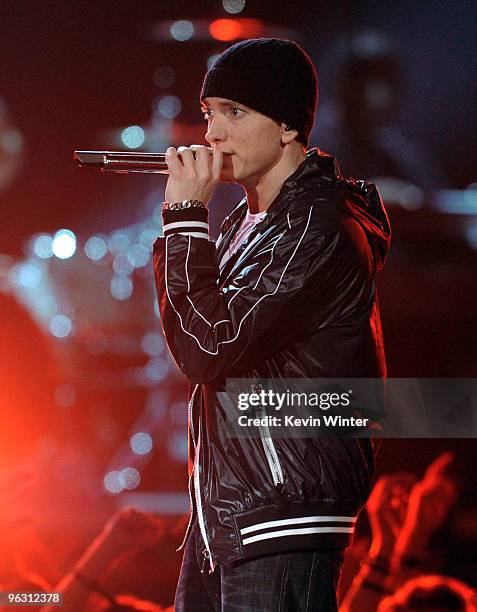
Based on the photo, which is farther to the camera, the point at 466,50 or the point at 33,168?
the point at 33,168

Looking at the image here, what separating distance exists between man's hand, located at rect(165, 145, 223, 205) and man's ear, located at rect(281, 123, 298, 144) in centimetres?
11

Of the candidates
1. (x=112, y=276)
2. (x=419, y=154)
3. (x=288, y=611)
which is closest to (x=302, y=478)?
(x=288, y=611)

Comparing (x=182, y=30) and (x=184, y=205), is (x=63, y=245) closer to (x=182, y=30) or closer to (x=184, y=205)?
(x=182, y=30)

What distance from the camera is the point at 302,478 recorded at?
116 centimetres

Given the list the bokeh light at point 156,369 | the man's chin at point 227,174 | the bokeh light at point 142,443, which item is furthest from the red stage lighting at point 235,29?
the bokeh light at point 142,443

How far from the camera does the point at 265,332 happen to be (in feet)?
3.84

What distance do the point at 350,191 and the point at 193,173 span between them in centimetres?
24

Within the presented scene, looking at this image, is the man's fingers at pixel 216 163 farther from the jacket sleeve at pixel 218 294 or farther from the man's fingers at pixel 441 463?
the man's fingers at pixel 441 463

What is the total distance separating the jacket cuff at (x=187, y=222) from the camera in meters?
1.22

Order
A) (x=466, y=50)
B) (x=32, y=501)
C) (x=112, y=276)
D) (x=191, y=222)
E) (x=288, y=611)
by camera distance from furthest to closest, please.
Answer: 1. (x=112, y=276)
2. (x=32, y=501)
3. (x=466, y=50)
4. (x=191, y=222)
5. (x=288, y=611)

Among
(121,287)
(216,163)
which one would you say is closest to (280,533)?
(216,163)

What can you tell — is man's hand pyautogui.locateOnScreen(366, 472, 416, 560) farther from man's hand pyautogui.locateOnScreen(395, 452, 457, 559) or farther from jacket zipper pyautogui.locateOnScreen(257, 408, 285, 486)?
jacket zipper pyautogui.locateOnScreen(257, 408, 285, 486)

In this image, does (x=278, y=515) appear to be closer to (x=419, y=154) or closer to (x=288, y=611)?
(x=288, y=611)

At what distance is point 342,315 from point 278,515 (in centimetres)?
30
